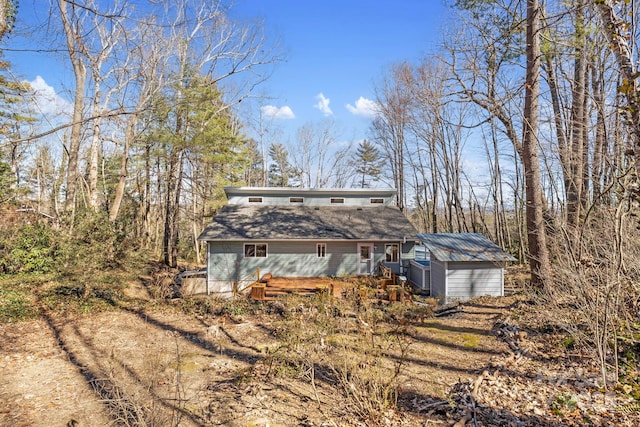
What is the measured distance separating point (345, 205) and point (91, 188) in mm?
11968

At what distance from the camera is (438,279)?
1221 centimetres

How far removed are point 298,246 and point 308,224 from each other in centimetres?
123

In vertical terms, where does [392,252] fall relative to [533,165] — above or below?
below

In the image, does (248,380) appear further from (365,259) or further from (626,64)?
(365,259)

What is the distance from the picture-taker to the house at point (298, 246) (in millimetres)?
14742

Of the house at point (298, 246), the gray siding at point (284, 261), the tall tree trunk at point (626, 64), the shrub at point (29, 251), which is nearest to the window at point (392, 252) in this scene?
the house at point (298, 246)

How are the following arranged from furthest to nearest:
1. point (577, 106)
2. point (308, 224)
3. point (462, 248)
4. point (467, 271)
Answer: point (308, 224) → point (462, 248) → point (467, 271) → point (577, 106)

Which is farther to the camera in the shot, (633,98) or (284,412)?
(284,412)

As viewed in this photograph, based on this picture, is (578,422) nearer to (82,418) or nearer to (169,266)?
(82,418)

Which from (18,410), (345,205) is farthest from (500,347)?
(345,205)

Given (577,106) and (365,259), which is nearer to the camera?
(577,106)

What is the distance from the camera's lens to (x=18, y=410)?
5.02m

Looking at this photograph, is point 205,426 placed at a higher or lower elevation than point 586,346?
lower

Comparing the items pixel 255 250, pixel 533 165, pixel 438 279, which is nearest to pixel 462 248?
pixel 438 279
